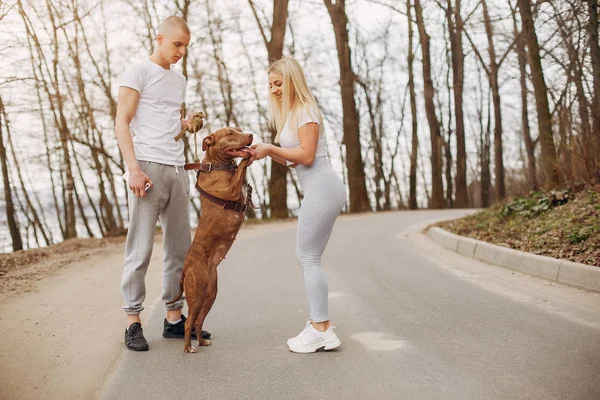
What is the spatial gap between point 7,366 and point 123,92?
212 cm

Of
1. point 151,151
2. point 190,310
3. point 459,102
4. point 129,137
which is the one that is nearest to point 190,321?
point 190,310

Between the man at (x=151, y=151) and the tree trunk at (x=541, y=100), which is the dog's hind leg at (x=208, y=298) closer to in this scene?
the man at (x=151, y=151)

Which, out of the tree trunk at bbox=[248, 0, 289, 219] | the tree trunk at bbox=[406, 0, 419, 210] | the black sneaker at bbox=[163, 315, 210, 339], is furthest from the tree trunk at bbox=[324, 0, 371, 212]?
the black sneaker at bbox=[163, 315, 210, 339]

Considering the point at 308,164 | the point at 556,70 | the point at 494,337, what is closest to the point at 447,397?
the point at 494,337

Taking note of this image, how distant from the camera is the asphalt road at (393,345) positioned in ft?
12.6

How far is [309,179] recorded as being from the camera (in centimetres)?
473

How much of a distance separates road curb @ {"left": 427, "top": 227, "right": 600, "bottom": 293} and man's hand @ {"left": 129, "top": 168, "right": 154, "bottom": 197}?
4540 mm

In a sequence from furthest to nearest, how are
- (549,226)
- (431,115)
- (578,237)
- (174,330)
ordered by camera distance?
(431,115) < (549,226) < (578,237) < (174,330)

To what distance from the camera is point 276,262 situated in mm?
9766

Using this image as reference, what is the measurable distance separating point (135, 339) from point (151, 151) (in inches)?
56.9

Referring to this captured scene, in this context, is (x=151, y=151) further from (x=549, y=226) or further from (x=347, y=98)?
(x=347, y=98)

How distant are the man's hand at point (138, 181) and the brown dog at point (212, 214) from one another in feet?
1.23

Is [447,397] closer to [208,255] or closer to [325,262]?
[208,255]

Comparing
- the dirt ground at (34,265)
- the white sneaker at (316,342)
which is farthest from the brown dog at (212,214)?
the dirt ground at (34,265)
